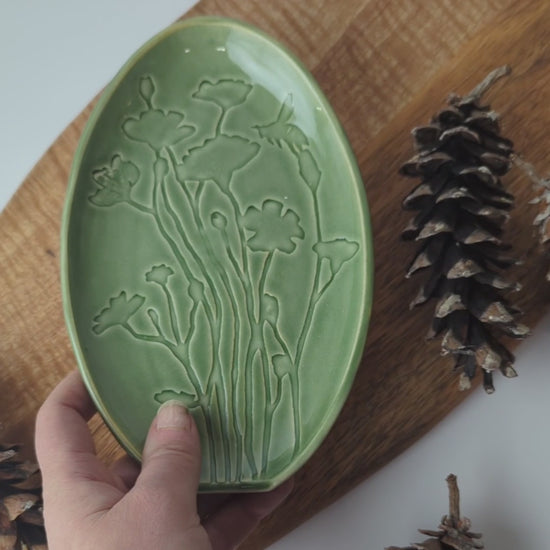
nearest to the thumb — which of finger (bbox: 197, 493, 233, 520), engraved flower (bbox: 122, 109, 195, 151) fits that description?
finger (bbox: 197, 493, 233, 520)

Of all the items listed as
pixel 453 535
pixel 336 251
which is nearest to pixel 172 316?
pixel 336 251

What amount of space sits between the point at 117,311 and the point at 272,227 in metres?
0.14

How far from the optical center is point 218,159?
1.74 ft

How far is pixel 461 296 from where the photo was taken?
0.49 meters

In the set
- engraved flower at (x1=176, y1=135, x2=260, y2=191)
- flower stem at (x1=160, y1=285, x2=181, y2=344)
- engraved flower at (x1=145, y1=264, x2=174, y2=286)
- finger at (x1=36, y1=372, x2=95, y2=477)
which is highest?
engraved flower at (x1=176, y1=135, x2=260, y2=191)

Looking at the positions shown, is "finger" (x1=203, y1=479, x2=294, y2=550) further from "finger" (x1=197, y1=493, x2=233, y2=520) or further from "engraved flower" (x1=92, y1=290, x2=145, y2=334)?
"engraved flower" (x1=92, y1=290, x2=145, y2=334)

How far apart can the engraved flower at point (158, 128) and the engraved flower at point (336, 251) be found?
0.14 meters

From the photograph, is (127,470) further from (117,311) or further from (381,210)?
(381,210)

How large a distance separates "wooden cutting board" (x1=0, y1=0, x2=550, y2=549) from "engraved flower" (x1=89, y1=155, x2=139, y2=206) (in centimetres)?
8

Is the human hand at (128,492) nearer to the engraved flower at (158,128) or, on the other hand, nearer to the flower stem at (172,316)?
the flower stem at (172,316)

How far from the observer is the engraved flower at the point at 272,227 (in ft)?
1.71

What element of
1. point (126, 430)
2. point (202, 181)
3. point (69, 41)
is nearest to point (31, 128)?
point (69, 41)

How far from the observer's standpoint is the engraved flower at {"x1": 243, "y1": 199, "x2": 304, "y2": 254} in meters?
0.52

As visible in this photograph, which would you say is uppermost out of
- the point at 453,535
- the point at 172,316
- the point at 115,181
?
the point at 115,181
